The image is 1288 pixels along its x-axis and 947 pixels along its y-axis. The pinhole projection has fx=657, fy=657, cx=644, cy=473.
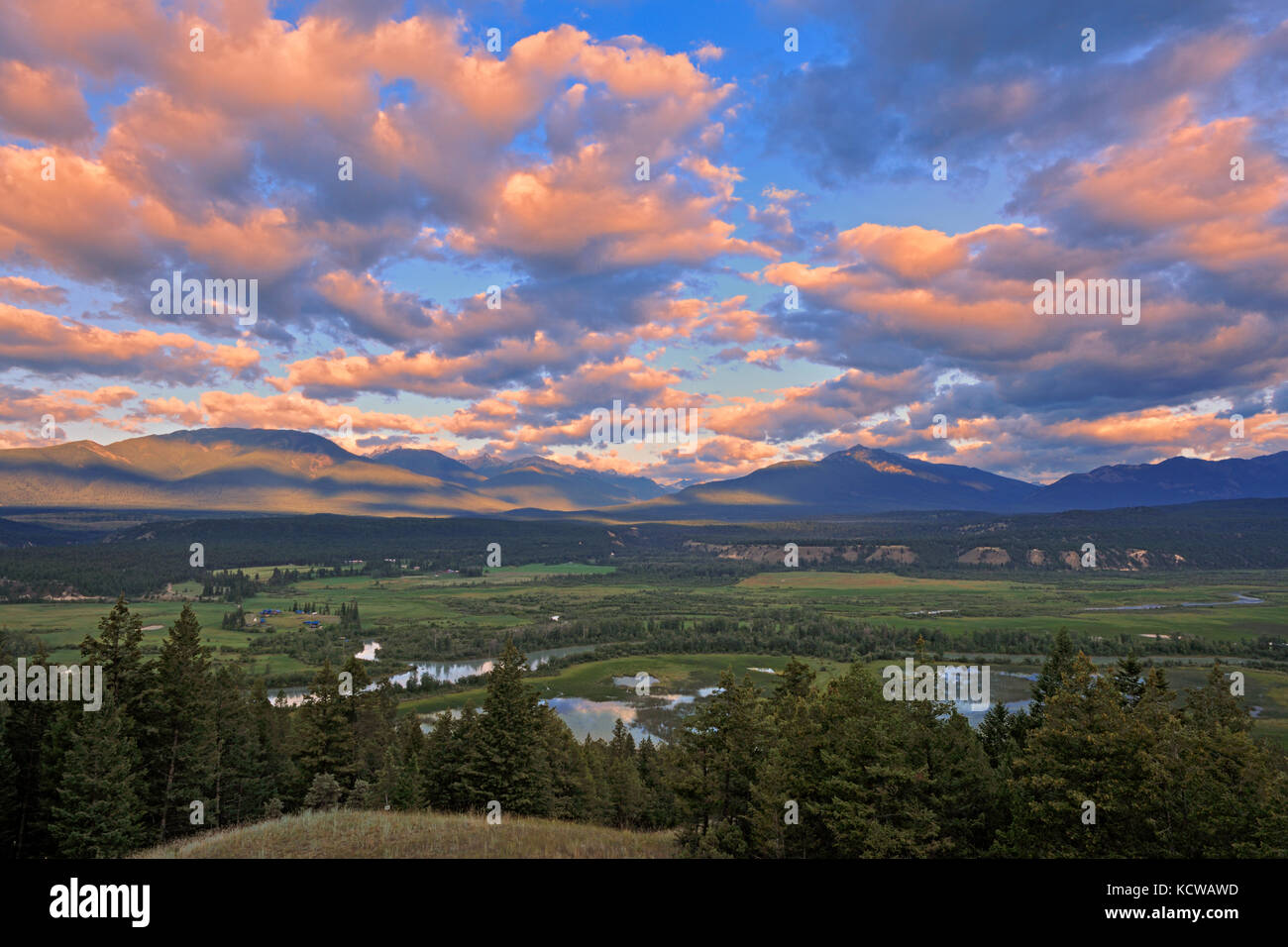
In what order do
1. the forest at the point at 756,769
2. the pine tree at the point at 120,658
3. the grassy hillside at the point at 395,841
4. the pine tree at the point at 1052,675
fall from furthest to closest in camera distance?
the pine tree at the point at 1052,675 → the pine tree at the point at 120,658 → the forest at the point at 756,769 → the grassy hillside at the point at 395,841

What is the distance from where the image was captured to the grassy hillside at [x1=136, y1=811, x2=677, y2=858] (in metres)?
20.0

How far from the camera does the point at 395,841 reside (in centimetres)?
2109

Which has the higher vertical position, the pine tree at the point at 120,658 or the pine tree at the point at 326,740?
the pine tree at the point at 120,658

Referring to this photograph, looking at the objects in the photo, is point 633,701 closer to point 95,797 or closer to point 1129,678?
point 1129,678

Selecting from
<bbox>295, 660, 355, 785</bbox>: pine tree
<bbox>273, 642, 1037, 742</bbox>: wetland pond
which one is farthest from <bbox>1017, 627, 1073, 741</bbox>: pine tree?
<bbox>295, 660, 355, 785</bbox>: pine tree

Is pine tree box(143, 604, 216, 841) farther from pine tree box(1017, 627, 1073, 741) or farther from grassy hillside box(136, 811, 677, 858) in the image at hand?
pine tree box(1017, 627, 1073, 741)

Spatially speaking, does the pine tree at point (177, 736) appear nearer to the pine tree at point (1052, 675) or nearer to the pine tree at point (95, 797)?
the pine tree at point (95, 797)

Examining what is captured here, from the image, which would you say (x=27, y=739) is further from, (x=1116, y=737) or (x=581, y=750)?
(x=1116, y=737)

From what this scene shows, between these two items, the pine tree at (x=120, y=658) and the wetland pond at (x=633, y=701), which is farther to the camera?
the wetland pond at (x=633, y=701)

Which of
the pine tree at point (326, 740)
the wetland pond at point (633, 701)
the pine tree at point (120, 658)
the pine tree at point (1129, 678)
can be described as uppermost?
the pine tree at point (120, 658)

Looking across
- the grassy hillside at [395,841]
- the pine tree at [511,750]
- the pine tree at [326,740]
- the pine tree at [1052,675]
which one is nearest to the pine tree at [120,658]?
the pine tree at [326,740]

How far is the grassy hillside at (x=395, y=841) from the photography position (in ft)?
65.8

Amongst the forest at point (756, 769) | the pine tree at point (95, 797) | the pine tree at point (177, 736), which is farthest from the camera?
the pine tree at point (177, 736)

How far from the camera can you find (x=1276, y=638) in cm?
14262
